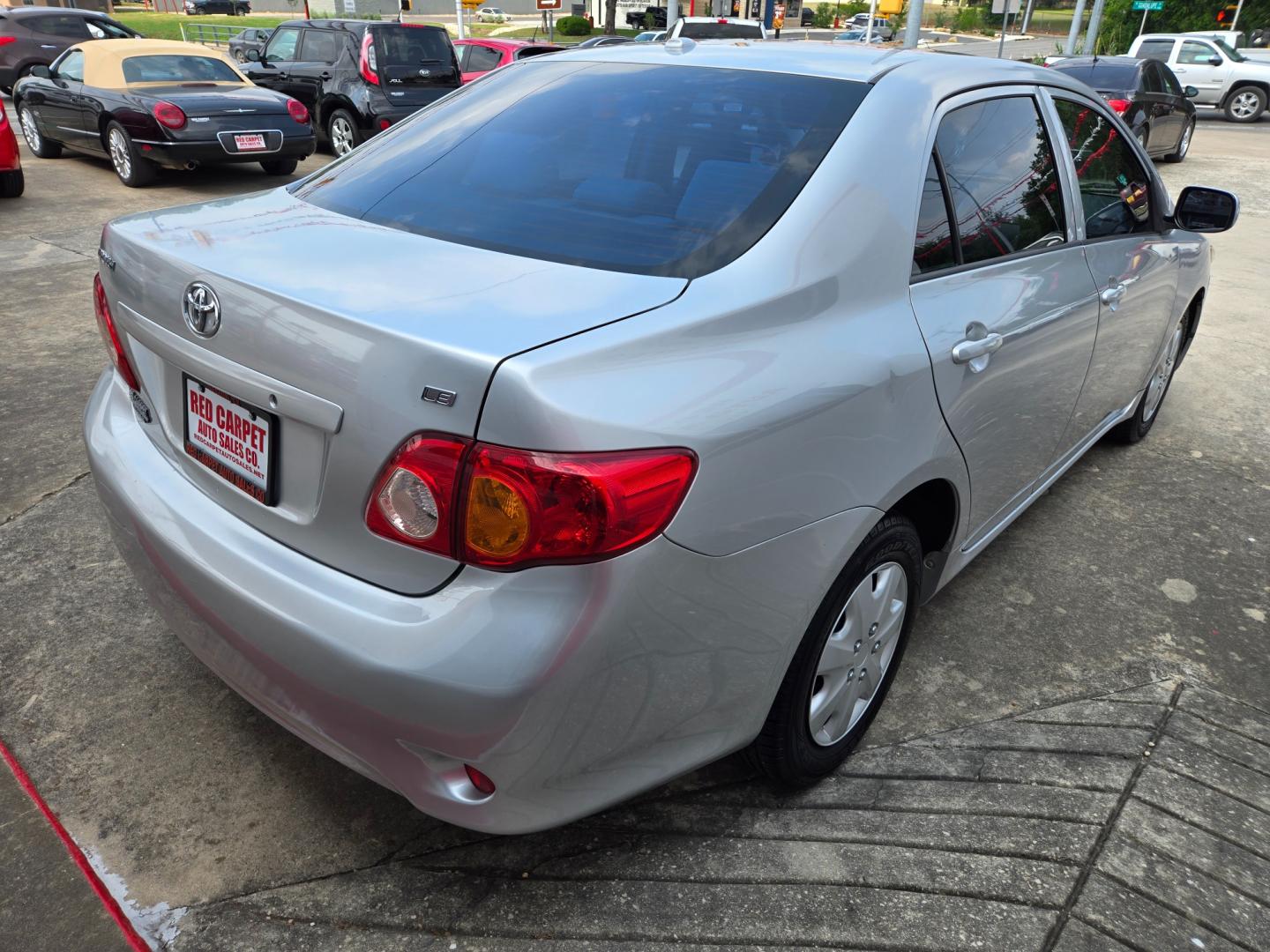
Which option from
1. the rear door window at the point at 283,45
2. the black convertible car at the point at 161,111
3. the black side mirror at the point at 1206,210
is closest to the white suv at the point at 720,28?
the rear door window at the point at 283,45

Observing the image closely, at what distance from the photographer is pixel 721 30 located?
18.8 metres

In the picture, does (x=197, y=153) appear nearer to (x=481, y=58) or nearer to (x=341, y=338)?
(x=481, y=58)

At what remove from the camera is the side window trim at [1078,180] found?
2.87 meters

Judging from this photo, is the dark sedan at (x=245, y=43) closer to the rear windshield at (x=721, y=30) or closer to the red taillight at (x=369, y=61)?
the red taillight at (x=369, y=61)

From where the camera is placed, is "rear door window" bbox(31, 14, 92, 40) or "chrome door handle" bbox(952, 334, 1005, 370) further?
"rear door window" bbox(31, 14, 92, 40)

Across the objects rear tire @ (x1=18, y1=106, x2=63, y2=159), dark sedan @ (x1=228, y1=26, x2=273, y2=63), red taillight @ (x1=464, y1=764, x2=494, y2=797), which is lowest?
rear tire @ (x1=18, y1=106, x2=63, y2=159)

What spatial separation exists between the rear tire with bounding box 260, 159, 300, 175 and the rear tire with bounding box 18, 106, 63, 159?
2.64 metres

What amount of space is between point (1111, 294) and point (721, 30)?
17.7 metres

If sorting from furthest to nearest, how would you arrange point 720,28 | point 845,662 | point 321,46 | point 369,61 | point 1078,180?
1. point 720,28
2. point 321,46
3. point 369,61
4. point 1078,180
5. point 845,662

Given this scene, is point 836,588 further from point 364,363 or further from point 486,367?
point 364,363

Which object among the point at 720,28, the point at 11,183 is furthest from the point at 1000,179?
the point at 720,28

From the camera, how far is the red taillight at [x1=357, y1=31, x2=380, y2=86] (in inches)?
440

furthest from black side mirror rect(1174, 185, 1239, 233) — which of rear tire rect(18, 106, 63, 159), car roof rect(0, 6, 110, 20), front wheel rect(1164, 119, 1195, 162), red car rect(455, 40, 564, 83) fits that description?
car roof rect(0, 6, 110, 20)

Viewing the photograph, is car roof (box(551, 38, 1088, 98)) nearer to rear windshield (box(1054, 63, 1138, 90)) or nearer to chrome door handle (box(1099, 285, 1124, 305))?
chrome door handle (box(1099, 285, 1124, 305))
